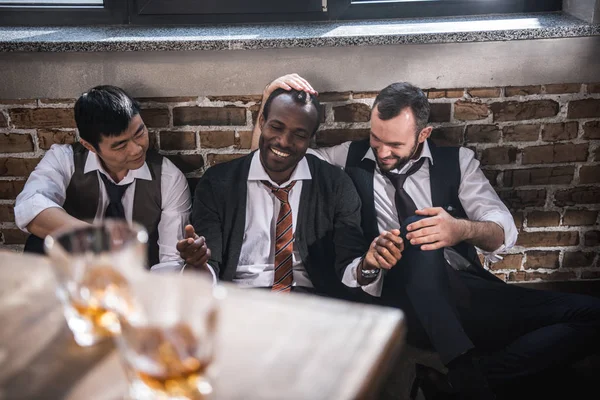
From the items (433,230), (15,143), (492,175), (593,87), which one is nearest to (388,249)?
(433,230)

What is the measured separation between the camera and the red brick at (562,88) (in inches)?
87.6

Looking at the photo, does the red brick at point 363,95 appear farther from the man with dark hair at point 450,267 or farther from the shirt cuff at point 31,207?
the shirt cuff at point 31,207

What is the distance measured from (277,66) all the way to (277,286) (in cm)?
71

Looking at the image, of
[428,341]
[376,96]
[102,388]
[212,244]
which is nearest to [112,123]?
[212,244]

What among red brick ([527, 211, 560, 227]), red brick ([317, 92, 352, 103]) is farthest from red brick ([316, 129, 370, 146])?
red brick ([527, 211, 560, 227])

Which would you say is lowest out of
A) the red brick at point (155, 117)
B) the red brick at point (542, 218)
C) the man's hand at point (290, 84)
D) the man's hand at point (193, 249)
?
the red brick at point (542, 218)

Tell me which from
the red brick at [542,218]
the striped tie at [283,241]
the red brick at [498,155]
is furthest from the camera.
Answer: the red brick at [542,218]

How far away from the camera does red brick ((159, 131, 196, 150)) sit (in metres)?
2.24

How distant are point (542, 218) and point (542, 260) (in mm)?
179

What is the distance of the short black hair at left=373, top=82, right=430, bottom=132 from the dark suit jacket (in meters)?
0.24

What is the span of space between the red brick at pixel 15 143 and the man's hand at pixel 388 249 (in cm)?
124

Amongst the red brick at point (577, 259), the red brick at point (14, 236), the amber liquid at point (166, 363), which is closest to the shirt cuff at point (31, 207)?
the red brick at point (14, 236)

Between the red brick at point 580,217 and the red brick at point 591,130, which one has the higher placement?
the red brick at point 591,130

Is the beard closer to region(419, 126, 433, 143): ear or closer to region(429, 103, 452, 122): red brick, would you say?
region(419, 126, 433, 143): ear
